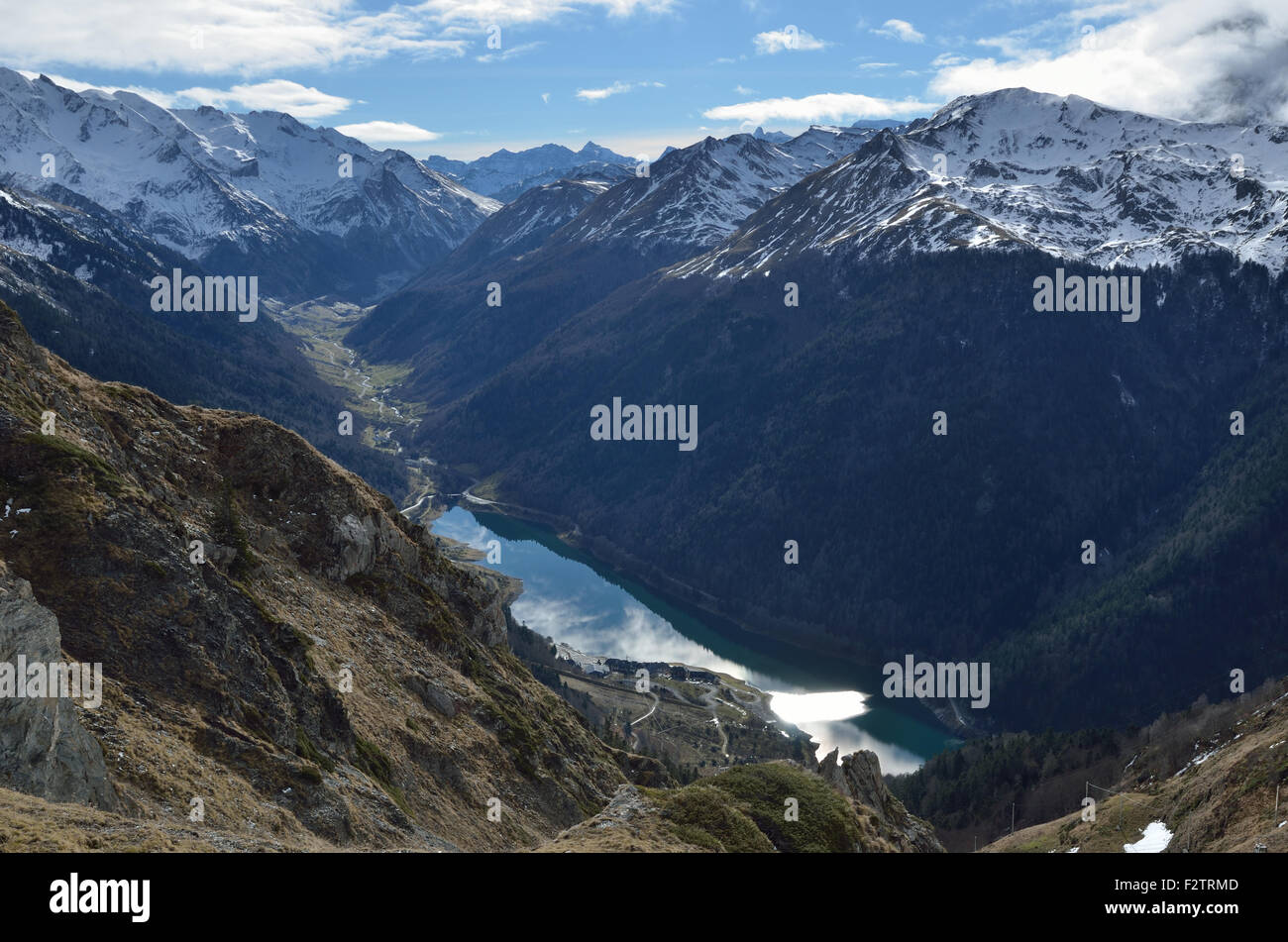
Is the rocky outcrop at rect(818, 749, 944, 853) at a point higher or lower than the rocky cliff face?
lower

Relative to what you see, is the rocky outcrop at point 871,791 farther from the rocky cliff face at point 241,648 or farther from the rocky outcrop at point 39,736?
the rocky outcrop at point 39,736

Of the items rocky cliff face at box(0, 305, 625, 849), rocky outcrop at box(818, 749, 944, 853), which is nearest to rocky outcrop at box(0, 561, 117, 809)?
rocky cliff face at box(0, 305, 625, 849)

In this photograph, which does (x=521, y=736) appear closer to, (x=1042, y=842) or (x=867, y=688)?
(x=1042, y=842)

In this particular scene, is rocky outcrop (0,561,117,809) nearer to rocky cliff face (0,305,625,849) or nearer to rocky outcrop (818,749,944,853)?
rocky cliff face (0,305,625,849)

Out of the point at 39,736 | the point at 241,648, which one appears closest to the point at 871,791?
the point at 241,648

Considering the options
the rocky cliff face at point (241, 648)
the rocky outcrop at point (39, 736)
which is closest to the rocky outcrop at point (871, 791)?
the rocky cliff face at point (241, 648)

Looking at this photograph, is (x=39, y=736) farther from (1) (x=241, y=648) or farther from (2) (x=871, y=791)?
(2) (x=871, y=791)
